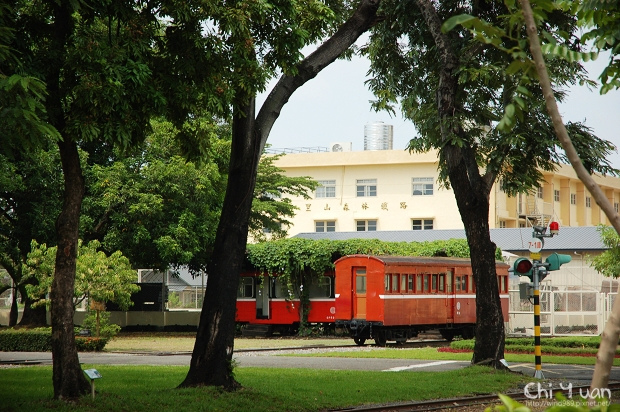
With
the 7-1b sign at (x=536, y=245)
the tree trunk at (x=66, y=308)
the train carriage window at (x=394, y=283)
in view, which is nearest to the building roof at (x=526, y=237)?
the train carriage window at (x=394, y=283)

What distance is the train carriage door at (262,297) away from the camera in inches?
1475

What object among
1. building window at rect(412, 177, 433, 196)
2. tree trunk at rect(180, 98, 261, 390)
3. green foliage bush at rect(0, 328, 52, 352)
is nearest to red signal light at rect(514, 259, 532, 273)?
tree trunk at rect(180, 98, 261, 390)

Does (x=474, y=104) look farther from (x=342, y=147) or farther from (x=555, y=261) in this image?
(x=342, y=147)

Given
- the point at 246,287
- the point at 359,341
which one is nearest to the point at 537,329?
the point at 359,341

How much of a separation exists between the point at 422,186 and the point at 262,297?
23.5 metres

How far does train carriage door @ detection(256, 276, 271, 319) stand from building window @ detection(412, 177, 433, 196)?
23.2 meters

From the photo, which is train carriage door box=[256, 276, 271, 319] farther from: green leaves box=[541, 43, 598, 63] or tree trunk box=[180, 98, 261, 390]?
green leaves box=[541, 43, 598, 63]

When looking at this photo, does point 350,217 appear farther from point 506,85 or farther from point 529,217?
point 506,85

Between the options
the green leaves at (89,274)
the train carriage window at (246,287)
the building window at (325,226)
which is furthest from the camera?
the building window at (325,226)

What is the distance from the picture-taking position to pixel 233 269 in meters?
13.9

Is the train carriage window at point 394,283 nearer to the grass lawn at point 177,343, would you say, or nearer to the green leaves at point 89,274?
the grass lawn at point 177,343

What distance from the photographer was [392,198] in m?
59.4

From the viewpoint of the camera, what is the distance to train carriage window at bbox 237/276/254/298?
3781 centimetres

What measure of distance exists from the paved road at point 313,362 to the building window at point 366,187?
34038 mm
